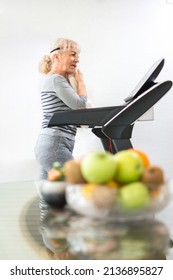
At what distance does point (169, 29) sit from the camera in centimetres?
416

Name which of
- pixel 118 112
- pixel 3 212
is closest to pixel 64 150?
pixel 118 112

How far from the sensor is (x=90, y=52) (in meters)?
4.17

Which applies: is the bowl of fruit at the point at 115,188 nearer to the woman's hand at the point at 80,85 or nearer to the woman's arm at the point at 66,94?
the woman's arm at the point at 66,94

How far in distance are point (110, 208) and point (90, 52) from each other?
11.1ft

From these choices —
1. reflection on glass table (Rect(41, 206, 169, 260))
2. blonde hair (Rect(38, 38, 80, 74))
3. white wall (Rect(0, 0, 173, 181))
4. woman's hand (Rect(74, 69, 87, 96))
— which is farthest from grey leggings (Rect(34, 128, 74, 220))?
reflection on glass table (Rect(41, 206, 169, 260))

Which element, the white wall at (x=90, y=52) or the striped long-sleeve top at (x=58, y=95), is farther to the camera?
the white wall at (x=90, y=52)

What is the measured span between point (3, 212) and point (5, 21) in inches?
123

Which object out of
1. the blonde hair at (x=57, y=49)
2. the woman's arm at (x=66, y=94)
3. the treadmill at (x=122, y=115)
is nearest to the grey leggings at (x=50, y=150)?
the woman's arm at (x=66, y=94)

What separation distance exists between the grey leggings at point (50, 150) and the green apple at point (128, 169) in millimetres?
1604

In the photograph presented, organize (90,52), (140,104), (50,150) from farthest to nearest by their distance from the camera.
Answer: (90,52)
(50,150)
(140,104)

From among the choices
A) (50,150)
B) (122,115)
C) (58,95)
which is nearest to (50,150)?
(50,150)

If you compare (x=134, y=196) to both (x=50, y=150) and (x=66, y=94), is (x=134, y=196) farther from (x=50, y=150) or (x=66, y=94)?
(x=66, y=94)

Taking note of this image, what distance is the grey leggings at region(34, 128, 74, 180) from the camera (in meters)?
2.58

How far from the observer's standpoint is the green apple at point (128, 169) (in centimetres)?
91
